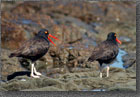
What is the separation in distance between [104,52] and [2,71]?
2.50 meters

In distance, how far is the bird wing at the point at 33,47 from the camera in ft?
22.0

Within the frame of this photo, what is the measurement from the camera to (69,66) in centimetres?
691

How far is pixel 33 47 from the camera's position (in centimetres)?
681

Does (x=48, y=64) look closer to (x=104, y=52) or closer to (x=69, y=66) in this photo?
(x=69, y=66)

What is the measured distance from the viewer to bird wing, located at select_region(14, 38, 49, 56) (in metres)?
6.71

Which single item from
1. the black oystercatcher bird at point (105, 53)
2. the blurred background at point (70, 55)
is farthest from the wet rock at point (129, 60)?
the black oystercatcher bird at point (105, 53)

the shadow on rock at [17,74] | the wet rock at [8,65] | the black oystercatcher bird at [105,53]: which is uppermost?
the black oystercatcher bird at [105,53]

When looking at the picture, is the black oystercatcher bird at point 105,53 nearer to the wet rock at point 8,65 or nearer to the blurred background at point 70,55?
the blurred background at point 70,55

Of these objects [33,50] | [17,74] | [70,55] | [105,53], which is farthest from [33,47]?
[105,53]

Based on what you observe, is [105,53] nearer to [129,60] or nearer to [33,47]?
[129,60]

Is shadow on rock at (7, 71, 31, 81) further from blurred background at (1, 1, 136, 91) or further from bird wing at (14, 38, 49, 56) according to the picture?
bird wing at (14, 38, 49, 56)

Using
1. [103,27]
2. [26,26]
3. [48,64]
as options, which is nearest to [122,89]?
Result: [48,64]

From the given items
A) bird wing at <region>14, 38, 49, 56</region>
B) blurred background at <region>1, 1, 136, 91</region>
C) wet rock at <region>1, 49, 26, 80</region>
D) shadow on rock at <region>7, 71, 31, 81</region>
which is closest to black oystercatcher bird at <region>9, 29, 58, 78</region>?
bird wing at <region>14, 38, 49, 56</region>

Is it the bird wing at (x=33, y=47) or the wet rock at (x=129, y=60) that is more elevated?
the bird wing at (x=33, y=47)
